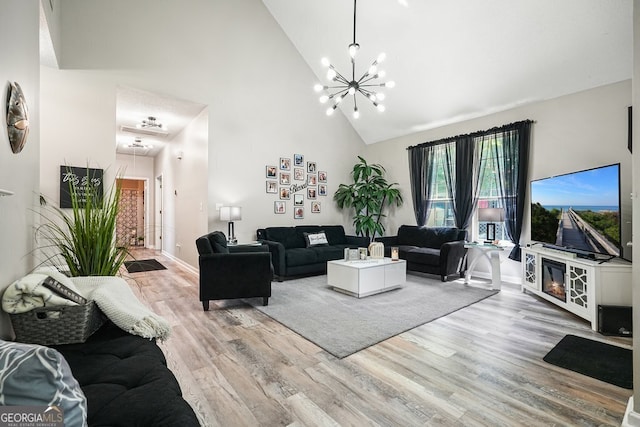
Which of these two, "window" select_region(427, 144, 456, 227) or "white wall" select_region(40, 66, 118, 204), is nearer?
"white wall" select_region(40, 66, 118, 204)

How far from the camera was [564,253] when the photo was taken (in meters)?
3.35

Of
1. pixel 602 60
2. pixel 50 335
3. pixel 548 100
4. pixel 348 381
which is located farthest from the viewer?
pixel 548 100

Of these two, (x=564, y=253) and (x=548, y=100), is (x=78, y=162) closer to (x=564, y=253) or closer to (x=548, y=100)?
(x=564, y=253)

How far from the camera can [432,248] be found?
535 cm

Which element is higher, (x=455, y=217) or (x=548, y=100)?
(x=548, y=100)

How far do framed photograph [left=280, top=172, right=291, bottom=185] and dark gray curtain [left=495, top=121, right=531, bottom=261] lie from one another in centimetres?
367

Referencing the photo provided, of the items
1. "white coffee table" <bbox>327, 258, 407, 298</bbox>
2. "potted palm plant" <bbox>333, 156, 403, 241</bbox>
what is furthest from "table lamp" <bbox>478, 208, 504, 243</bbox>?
"potted palm plant" <bbox>333, 156, 403, 241</bbox>

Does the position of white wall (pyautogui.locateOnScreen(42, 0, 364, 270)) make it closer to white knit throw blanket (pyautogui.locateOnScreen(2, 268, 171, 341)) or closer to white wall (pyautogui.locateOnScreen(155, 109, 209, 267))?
white wall (pyautogui.locateOnScreen(155, 109, 209, 267))

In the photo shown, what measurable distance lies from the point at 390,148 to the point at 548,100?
9.63 feet

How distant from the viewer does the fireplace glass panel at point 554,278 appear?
329 centimetres

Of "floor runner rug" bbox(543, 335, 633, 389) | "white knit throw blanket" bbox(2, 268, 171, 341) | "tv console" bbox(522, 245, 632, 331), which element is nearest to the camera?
"white knit throw blanket" bbox(2, 268, 171, 341)

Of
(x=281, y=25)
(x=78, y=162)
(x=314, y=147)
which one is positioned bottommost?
(x=78, y=162)

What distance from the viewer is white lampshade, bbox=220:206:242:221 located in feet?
15.4

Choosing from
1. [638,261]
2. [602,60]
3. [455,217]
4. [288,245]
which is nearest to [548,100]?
[602,60]
